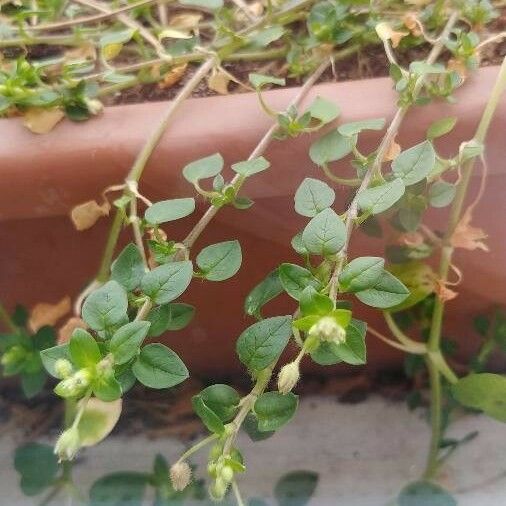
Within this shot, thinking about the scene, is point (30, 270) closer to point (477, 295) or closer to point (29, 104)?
point (29, 104)

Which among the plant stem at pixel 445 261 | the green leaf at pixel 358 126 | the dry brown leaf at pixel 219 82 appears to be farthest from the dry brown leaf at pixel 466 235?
the dry brown leaf at pixel 219 82

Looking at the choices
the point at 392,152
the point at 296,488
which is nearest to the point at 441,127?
the point at 392,152

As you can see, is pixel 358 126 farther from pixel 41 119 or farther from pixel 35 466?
pixel 35 466

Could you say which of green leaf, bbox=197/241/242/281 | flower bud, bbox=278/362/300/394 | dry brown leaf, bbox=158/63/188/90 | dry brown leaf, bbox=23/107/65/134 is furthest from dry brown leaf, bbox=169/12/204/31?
flower bud, bbox=278/362/300/394

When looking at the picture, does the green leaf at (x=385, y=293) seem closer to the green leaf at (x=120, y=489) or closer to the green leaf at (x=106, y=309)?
the green leaf at (x=106, y=309)

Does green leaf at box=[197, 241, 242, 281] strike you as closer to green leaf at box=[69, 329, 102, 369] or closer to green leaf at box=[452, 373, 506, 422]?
green leaf at box=[69, 329, 102, 369]
